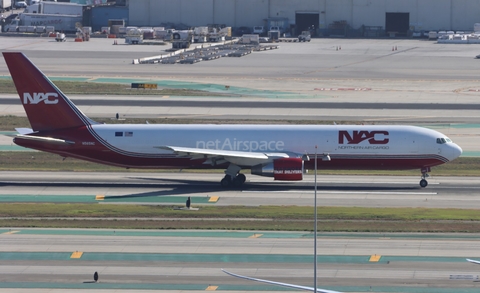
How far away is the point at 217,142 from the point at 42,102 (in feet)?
38.6

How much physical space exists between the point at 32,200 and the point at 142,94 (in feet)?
145

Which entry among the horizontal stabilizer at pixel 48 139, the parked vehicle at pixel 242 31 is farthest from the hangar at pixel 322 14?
the horizontal stabilizer at pixel 48 139

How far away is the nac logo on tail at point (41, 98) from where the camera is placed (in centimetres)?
5444

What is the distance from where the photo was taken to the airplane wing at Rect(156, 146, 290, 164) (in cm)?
5175

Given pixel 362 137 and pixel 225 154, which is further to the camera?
pixel 362 137

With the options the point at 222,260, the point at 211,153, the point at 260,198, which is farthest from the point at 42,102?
the point at 222,260

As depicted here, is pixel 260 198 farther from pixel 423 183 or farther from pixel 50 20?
pixel 50 20

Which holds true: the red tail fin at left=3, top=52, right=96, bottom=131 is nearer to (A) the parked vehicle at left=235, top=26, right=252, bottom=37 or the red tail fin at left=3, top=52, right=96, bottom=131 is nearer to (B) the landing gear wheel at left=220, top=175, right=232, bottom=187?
(B) the landing gear wheel at left=220, top=175, right=232, bottom=187

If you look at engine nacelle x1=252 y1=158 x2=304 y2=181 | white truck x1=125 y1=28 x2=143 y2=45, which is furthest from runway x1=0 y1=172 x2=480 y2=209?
white truck x1=125 y1=28 x2=143 y2=45

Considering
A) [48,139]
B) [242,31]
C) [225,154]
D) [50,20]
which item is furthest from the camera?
[50,20]

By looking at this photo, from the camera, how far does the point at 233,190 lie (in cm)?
5281

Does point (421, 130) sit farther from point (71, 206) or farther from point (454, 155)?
point (71, 206)

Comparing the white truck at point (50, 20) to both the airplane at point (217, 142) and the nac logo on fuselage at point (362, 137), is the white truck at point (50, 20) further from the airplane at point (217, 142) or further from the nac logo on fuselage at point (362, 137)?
the nac logo on fuselage at point (362, 137)

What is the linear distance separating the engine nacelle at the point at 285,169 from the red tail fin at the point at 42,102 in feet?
41.7
